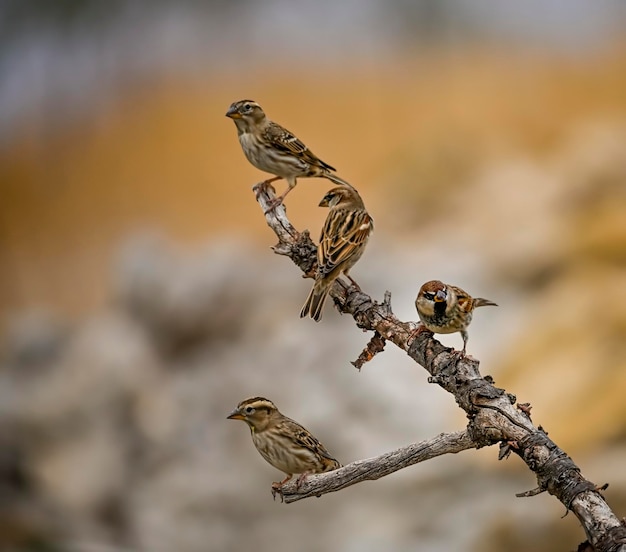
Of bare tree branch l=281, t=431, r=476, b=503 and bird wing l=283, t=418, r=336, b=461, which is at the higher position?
bird wing l=283, t=418, r=336, b=461

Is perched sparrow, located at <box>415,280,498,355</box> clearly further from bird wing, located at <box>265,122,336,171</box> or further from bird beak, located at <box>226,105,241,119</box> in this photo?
bird beak, located at <box>226,105,241,119</box>

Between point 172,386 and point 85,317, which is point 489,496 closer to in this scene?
point 172,386

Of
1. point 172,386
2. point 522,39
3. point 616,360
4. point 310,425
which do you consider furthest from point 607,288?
point 172,386

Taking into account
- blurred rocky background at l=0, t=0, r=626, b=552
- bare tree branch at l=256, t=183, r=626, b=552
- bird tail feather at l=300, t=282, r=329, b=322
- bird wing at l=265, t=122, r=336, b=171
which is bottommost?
bare tree branch at l=256, t=183, r=626, b=552

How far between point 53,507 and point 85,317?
142 centimetres

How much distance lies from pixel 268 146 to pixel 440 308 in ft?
3.91

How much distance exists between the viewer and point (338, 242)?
12.1 feet

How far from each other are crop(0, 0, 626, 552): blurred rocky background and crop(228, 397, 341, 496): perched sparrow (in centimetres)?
269

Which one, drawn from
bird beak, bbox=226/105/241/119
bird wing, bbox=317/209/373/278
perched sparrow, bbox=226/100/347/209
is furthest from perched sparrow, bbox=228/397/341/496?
bird beak, bbox=226/105/241/119

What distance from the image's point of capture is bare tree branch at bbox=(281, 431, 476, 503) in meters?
3.03

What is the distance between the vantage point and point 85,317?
6.91 meters

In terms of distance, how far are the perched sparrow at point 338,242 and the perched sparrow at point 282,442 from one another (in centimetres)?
45

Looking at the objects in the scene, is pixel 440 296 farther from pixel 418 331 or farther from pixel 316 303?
pixel 316 303

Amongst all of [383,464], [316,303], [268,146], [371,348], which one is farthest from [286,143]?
[383,464]
